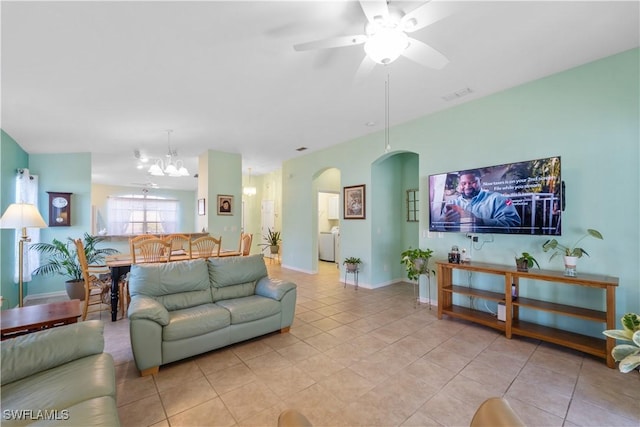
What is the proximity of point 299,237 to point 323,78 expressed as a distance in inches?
172

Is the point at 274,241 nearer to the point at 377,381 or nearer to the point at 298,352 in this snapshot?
the point at 298,352

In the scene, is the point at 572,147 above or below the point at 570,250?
above

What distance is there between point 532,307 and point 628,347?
1.22 meters

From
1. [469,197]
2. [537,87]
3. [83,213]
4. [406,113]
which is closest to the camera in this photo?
[537,87]

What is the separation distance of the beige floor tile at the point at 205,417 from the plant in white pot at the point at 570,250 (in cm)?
329

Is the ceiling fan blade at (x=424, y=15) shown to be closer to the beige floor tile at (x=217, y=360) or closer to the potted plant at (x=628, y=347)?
the potted plant at (x=628, y=347)

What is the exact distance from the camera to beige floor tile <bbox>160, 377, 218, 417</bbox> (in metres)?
1.92

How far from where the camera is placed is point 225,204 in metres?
5.98

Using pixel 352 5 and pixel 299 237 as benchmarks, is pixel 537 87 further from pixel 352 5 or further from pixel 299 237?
pixel 299 237

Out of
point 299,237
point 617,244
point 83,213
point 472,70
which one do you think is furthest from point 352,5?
point 83,213

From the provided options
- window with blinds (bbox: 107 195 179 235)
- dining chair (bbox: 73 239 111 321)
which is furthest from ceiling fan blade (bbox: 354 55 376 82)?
window with blinds (bbox: 107 195 179 235)

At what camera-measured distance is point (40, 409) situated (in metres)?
1.27

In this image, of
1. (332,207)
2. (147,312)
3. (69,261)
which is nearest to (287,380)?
(147,312)

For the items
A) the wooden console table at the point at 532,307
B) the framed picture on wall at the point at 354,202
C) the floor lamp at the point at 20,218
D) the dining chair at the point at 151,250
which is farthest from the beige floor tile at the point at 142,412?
the framed picture on wall at the point at 354,202
